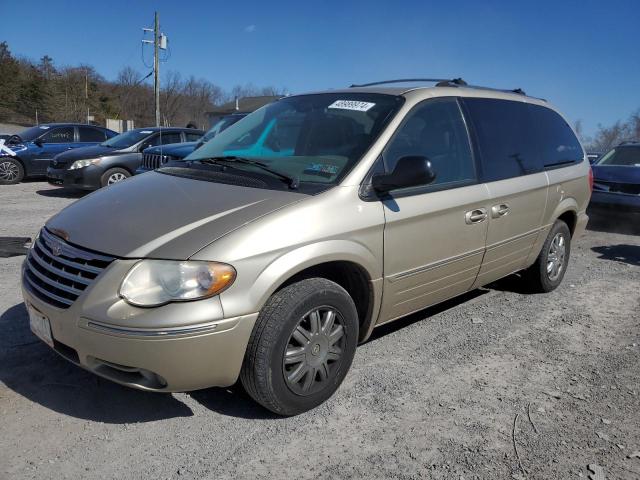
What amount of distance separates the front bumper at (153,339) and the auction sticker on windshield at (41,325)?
11 centimetres

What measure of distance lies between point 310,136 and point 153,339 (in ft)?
5.96

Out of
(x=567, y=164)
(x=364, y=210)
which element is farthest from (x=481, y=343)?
(x=567, y=164)

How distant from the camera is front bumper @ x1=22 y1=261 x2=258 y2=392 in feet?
8.09

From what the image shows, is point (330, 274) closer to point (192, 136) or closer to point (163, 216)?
point (163, 216)

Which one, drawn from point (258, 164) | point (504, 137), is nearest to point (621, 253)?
point (504, 137)

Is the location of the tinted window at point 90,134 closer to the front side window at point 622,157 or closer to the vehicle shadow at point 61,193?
the vehicle shadow at point 61,193

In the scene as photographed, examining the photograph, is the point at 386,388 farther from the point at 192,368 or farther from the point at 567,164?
the point at 567,164

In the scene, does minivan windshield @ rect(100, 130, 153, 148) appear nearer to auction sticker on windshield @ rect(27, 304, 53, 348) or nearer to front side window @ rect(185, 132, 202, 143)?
front side window @ rect(185, 132, 202, 143)

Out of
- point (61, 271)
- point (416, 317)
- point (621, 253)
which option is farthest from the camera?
point (621, 253)

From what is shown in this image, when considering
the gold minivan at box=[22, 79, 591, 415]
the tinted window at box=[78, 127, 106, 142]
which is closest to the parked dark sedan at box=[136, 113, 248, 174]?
the gold minivan at box=[22, 79, 591, 415]

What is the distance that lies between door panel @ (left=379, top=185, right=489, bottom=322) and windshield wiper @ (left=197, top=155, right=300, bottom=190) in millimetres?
586

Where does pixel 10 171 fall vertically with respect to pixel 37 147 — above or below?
below

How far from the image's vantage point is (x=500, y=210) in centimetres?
411

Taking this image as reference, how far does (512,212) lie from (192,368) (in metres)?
2.83
